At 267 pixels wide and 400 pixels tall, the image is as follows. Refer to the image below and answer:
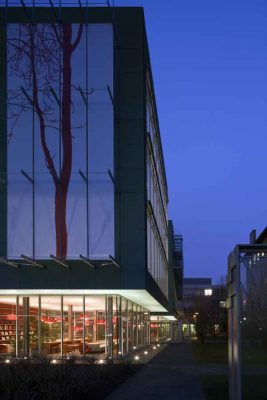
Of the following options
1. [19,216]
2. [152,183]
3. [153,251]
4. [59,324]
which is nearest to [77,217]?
[19,216]

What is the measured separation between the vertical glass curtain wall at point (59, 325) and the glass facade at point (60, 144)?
3570 millimetres

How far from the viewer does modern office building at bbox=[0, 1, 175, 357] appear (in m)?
34.2

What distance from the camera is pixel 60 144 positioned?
3447cm

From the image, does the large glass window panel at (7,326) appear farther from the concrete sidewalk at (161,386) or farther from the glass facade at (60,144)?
the concrete sidewalk at (161,386)

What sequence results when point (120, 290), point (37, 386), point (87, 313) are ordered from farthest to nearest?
point (87, 313) → point (120, 290) → point (37, 386)

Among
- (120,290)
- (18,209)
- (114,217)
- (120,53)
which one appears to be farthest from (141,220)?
(120,53)

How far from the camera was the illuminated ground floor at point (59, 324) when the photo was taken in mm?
36250

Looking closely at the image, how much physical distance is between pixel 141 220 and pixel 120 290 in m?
3.45

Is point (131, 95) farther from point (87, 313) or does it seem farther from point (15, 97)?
point (87, 313)

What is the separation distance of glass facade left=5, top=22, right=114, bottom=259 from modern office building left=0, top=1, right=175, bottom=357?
0.05m

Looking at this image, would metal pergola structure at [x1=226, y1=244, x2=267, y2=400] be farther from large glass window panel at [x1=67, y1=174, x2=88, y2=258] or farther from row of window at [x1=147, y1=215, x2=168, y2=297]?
row of window at [x1=147, y1=215, x2=168, y2=297]

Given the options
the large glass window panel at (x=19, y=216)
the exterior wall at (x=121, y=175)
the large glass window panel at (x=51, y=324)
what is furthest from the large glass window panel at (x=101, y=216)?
the large glass window panel at (x=51, y=324)

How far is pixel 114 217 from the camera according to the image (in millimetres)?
34281

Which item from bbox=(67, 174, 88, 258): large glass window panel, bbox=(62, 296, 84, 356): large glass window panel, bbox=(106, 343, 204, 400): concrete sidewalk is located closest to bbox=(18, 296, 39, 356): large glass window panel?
bbox=(62, 296, 84, 356): large glass window panel
